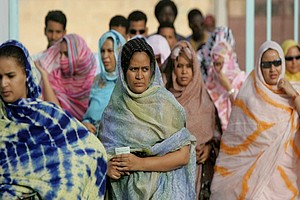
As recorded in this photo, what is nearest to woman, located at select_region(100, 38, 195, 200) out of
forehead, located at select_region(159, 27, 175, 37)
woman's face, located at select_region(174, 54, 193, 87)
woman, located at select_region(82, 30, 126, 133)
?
woman's face, located at select_region(174, 54, 193, 87)

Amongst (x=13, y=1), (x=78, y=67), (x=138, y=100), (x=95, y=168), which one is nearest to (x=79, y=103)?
(x=78, y=67)

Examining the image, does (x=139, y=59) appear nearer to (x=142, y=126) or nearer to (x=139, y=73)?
(x=139, y=73)

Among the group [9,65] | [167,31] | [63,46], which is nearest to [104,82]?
[63,46]

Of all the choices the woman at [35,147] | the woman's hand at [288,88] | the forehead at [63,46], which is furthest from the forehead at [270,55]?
the woman at [35,147]

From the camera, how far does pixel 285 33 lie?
567 inches

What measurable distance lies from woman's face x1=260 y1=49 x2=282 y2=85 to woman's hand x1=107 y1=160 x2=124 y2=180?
1635mm

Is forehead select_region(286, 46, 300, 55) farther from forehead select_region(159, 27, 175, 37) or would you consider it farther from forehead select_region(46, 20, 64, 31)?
forehead select_region(46, 20, 64, 31)

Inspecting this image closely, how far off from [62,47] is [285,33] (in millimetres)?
5577

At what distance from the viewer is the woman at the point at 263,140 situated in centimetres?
773

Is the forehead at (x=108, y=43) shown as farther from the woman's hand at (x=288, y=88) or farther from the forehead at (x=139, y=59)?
the forehead at (x=139, y=59)

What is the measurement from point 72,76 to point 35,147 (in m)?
3.39

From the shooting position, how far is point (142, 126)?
6770 mm

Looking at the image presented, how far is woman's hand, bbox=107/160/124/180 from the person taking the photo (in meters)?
6.70

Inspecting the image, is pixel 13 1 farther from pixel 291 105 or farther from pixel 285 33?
pixel 285 33
